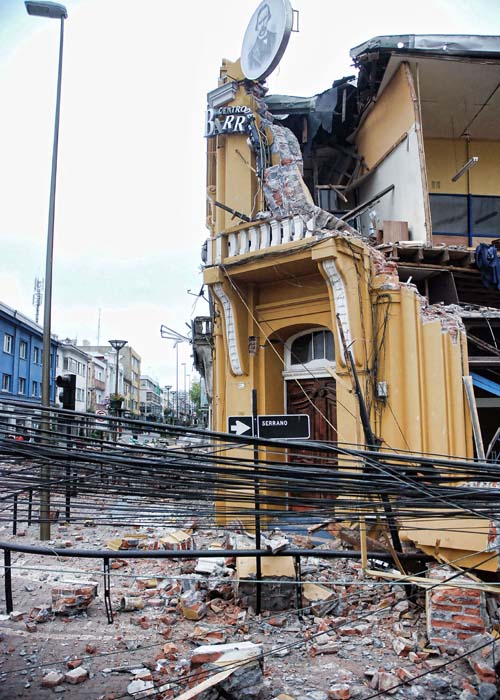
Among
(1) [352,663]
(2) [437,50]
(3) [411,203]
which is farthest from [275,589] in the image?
(2) [437,50]

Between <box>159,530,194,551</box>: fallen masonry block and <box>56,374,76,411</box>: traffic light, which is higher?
<box>56,374,76,411</box>: traffic light

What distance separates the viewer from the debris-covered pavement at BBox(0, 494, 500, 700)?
4668mm

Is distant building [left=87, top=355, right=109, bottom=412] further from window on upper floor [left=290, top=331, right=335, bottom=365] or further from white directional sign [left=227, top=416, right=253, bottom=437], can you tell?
white directional sign [left=227, top=416, right=253, bottom=437]

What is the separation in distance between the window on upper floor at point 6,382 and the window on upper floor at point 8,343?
1.52 metres

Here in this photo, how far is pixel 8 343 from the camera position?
34094 mm

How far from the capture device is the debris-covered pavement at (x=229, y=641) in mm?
4668

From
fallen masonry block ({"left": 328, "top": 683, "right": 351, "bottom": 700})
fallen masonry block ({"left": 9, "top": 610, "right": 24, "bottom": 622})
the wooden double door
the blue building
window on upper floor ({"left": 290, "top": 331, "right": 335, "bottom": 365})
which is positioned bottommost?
fallen masonry block ({"left": 328, "top": 683, "right": 351, "bottom": 700})

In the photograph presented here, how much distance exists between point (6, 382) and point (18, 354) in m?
2.11

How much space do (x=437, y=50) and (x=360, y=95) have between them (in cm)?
234

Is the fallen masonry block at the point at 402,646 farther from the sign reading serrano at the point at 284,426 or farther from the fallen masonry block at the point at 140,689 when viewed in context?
the fallen masonry block at the point at 140,689

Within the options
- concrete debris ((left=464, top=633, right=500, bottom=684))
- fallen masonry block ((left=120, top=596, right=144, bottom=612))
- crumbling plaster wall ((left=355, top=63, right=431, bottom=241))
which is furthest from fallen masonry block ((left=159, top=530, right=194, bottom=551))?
crumbling plaster wall ((left=355, top=63, right=431, bottom=241))

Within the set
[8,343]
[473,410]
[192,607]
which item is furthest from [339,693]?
[8,343]

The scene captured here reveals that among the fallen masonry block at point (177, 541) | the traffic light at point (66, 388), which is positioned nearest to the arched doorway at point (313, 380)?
the fallen masonry block at point (177, 541)

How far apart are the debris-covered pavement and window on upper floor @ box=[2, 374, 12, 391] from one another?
28.2 metres
